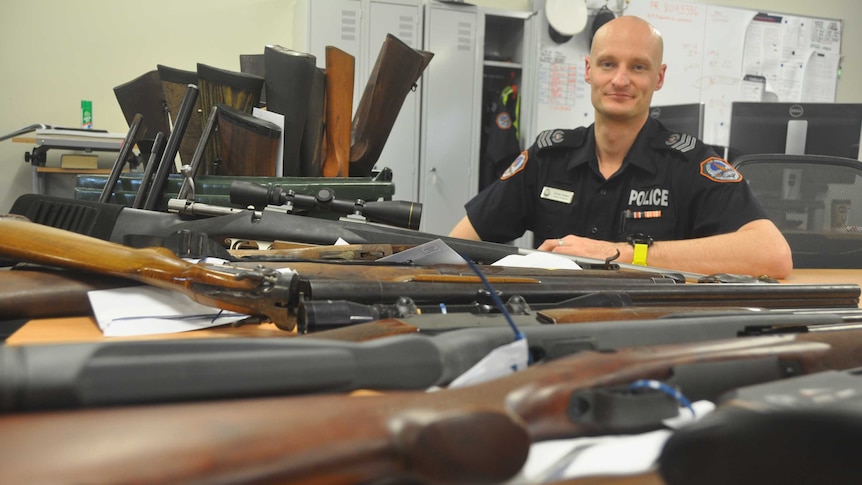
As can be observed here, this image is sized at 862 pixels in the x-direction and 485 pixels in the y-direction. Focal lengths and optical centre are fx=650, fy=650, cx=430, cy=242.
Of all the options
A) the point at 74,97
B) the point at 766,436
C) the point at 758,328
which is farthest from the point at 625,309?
the point at 74,97

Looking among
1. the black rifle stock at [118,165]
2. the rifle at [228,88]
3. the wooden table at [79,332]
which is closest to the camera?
the wooden table at [79,332]

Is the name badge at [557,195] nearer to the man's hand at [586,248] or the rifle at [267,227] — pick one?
the man's hand at [586,248]

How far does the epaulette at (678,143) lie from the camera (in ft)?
6.58

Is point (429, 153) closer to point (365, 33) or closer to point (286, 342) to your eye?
point (365, 33)

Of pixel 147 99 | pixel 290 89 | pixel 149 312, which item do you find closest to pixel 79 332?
pixel 149 312

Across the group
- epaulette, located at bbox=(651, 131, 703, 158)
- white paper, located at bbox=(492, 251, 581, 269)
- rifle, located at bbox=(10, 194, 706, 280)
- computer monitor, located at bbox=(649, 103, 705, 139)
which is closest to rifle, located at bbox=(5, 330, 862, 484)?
white paper, located at bbox=(492, 251, 581, 269)

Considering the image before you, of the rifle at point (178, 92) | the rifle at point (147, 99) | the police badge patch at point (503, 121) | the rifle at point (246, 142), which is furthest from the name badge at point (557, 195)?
the police badge patch at point (503, 121)

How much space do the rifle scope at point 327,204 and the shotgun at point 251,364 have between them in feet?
2.76

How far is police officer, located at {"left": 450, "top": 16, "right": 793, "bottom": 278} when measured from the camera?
1.93m

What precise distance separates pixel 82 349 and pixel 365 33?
445cm

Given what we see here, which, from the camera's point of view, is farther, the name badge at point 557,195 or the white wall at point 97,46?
the white wall at point 97,46

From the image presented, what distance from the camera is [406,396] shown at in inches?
13.9

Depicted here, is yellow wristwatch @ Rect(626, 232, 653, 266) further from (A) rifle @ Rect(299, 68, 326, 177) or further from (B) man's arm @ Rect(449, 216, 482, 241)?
(A) rifle @ Rect(299, 68, 326, 177)

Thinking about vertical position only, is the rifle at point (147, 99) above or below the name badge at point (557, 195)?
above
